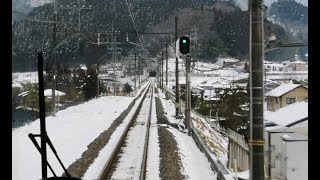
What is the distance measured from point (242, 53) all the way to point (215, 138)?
12.0m

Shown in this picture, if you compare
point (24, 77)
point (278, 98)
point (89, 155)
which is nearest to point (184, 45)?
point (89, 155)

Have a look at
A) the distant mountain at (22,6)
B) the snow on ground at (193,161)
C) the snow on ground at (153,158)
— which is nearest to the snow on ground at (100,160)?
the snow on ground at (153,158)

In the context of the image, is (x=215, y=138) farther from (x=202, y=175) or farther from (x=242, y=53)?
(x=242, y=53)

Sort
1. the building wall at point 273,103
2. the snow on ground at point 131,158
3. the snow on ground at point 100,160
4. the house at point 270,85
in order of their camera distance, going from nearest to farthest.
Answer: the house at point 270,85 < the building wall at point 273,103 < the snow on ground at point 100,160 < the snow on ground at point 131,158

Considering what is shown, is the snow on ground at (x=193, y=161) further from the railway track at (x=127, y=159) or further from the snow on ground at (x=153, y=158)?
the railway track at (x=127, y=159)

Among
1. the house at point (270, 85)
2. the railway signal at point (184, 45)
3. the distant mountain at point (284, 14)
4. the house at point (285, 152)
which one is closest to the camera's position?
the distant mountain at point (284, 14)

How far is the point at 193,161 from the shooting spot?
32.1 ft

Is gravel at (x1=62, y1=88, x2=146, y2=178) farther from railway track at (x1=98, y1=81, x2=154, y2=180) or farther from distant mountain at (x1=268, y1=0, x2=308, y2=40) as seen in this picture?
distant mountain at (x1=268, y1=0, x2=308, y2=40)

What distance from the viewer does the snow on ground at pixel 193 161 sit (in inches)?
321

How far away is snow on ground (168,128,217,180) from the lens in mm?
8159

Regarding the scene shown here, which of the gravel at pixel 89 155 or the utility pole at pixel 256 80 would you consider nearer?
the utility pole at pixel 256 80

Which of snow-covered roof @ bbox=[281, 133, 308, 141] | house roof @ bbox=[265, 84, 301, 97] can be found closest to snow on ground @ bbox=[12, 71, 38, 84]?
snow-covered roof @ bbox=[281, 133, 308, 141]

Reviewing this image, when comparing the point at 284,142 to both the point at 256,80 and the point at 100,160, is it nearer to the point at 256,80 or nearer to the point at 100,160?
the point at 256,80

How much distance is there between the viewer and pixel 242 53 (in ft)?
14.9
